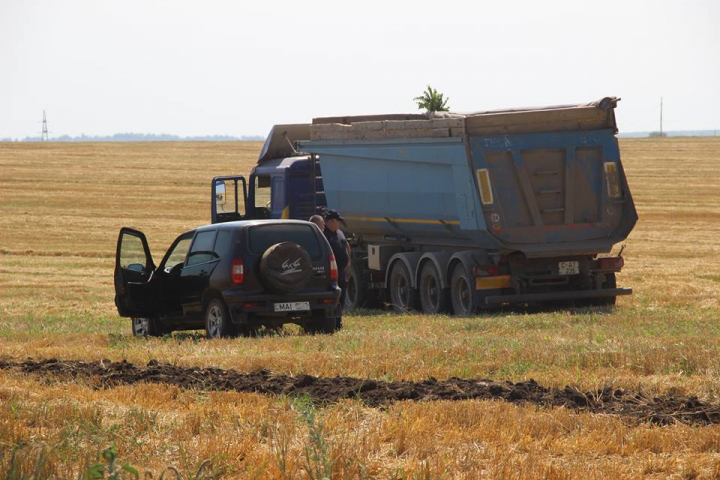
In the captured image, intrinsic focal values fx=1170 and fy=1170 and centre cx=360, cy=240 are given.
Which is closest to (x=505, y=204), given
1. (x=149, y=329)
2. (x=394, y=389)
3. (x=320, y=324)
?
(x=320, y=324)

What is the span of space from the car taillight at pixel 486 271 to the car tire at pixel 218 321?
4.78 meters

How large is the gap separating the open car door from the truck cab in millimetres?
6265

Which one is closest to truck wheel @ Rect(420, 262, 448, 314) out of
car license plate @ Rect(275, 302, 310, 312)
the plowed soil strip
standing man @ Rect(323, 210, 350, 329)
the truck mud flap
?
the truck mud flap

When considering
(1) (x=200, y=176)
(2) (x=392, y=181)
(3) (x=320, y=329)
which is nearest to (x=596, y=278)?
(2) (x=392, y=181)

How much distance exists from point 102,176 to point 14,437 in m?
59.1

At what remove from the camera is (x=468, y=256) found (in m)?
19.2

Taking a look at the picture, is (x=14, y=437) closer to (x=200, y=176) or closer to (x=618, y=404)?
(x=618, y=404)

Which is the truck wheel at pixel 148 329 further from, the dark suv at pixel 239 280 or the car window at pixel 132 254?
the car window at pixel 132 254

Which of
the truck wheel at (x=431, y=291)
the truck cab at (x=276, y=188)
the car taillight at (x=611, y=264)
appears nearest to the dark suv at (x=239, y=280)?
the truck wheel at (x=431, y=291)

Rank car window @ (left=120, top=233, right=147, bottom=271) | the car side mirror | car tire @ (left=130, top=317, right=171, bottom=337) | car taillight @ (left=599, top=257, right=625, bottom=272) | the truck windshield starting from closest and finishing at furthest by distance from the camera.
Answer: car window @ (left=120, top=233, right=147, bottom=271)
car tire @ (left=130, top=317, right=171, bottom=337)
car taillight @ (left=599, top=257, right=625, bottom=272)
the car side mirror
the truck windshield

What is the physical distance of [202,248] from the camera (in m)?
16.3

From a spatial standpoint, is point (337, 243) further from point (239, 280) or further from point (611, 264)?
point (611, 264)

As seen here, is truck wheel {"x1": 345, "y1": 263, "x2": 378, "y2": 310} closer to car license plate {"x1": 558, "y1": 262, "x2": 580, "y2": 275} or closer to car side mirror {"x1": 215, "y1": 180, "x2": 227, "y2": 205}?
car side mirror {"x1": 215, "y1": 180, "x2": 227, "y2": 205}

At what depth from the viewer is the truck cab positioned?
23.3 m
